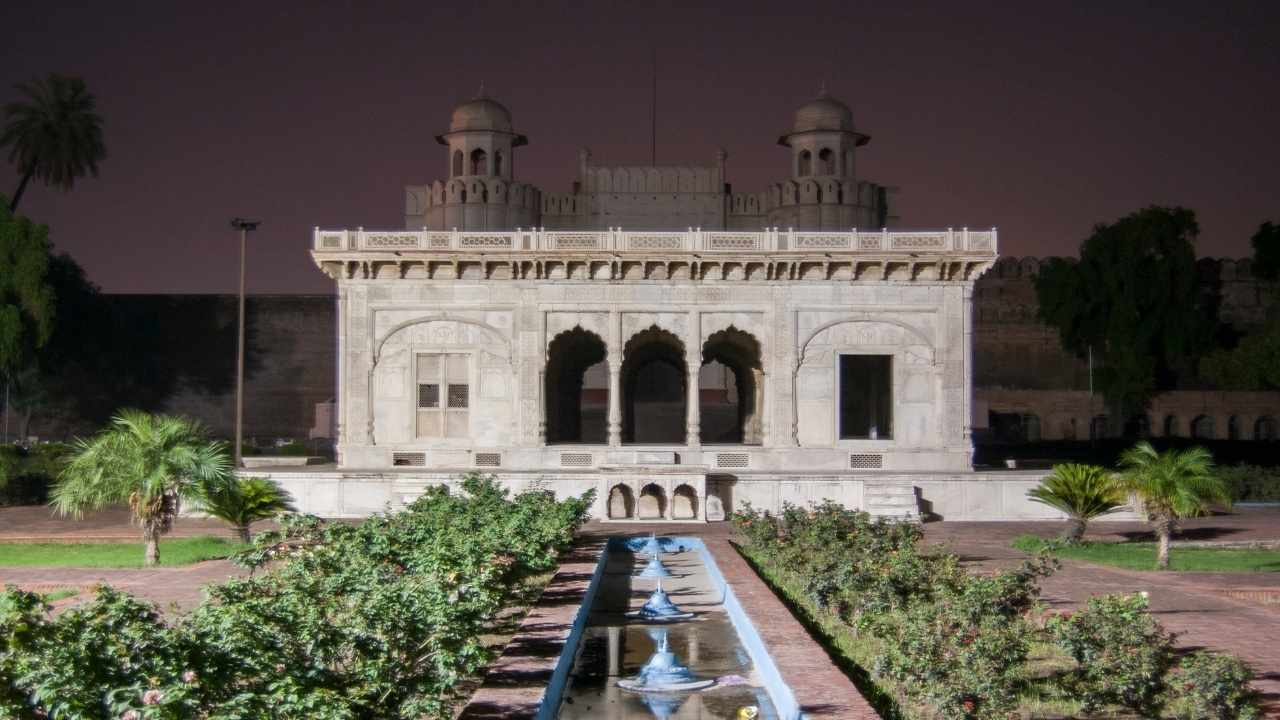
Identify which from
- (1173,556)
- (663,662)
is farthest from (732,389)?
(663,662)

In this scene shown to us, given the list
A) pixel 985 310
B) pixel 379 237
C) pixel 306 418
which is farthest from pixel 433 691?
pixel 985 310

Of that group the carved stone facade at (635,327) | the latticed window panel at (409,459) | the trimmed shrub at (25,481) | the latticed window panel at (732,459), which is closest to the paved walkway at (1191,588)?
the carved stone facade at (635,327)

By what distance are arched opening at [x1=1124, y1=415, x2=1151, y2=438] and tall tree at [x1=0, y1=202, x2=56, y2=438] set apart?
120 feet

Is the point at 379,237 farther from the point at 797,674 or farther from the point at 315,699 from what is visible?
the point at 315,699

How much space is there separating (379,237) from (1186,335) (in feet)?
103

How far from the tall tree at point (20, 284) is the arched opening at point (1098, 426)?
3559 centimetres

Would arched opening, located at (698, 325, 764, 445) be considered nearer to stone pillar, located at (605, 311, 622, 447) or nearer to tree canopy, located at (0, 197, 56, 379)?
stone pillar, located at (605, 311, 622, 447)

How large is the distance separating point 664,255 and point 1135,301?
25.7 metres

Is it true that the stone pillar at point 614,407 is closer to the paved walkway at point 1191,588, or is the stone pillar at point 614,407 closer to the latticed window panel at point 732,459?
the latticed window panel at point 732,459

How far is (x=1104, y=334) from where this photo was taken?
4859 cm

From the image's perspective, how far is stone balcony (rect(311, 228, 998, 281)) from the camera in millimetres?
27656

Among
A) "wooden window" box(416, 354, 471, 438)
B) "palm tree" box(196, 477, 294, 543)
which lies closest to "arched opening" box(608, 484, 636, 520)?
"wooden window" box(416, 354, 471, 438)

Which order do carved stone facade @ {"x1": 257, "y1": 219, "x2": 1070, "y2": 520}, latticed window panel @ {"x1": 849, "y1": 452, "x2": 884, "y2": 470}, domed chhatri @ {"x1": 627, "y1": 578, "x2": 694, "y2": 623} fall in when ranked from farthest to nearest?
carved stone facade @ {"x1": 257, "y1": 219, "x2": 1070, "y2": 520} → latticed window panel @ {"x1": 849, "y1": 452, "x2": 884, "y2": 470} → domed chhatri @ {"x1": 627, "y1": 578, "x2": 694, "y2": 623}

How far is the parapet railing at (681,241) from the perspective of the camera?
27.7 metres
